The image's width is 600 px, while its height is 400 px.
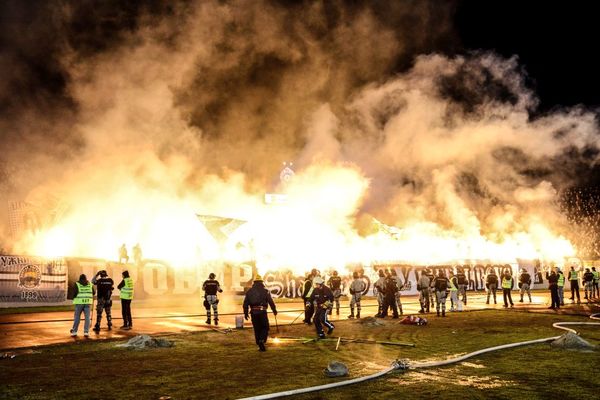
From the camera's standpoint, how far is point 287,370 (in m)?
8.97

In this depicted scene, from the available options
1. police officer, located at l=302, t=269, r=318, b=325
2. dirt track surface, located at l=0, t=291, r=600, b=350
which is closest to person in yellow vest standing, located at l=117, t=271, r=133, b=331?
dirt track surface, located at l=0, t=291, r=600, b=350

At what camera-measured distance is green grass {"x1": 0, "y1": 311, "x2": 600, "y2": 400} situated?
7.26 m

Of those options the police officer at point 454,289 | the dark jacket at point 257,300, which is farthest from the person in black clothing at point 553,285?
the dark jacket at point 257,300

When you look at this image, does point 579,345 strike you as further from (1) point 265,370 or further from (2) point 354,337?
(1) point 265,370

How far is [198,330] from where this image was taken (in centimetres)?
1538

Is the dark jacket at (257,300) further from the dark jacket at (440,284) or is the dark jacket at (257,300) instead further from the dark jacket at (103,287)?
the dark jacket at (440,284)

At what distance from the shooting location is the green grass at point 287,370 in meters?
7.26

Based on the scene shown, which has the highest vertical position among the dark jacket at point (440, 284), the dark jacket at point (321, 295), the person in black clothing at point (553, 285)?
the dark jacket at point (321, 295)

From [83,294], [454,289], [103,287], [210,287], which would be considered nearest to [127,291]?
[103,287]

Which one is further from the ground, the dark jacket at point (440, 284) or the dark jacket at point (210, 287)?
the dark jacket at point (210, 287)

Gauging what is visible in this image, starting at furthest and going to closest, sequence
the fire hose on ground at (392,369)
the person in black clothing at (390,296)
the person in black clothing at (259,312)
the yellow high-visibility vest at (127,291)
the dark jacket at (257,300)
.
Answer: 1. the person in black clothing at (390,296)
2. the yellow high-visibility vest at (127,291)
3. the dark jacket at (257,300)
4. the person in black clothing at (259,312)
5. the fire hose on ground at (392,369)

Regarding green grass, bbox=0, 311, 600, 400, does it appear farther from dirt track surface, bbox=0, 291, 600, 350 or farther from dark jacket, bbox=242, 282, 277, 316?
dirt track surface, bbox=0, 291, 600, 350

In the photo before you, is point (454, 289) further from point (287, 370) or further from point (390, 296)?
point (287, 370)

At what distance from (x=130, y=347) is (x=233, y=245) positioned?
933 inches
